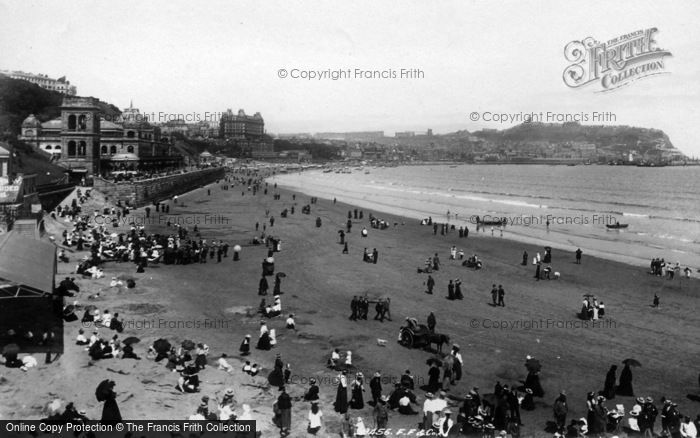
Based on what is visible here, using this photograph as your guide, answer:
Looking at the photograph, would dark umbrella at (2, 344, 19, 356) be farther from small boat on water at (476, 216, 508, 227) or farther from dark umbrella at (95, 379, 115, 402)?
small boat on water at (476, 216, 508, 227)

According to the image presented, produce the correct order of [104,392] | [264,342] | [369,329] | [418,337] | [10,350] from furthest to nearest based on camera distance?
[369,329] < [418,337] < [264,342] < [10,350] < [104,392]

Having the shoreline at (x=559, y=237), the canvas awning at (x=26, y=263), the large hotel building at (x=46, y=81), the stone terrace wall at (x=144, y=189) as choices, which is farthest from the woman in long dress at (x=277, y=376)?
the large hotel building at (x=46, y=81)

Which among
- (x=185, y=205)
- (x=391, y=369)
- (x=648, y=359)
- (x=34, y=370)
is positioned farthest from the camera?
(x=185, y=205)

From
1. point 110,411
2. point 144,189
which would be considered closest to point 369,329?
point 110,411

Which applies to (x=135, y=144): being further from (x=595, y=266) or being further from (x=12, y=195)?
(x=595, y=266)

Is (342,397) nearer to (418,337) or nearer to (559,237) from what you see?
(418,337)

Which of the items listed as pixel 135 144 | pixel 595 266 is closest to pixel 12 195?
pixel 595 266

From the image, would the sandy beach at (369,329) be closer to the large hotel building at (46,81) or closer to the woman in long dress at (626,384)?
the woman in long dress at (626,384)

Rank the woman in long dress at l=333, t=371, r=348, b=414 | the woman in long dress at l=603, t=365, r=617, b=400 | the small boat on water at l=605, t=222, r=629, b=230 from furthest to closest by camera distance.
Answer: the small boat on water at l=605, t=222, r=629, b=230
the woman in long dress at l=603, t=365, r=617, b=400
the woman in long dress at l=333, t=371, r=348, b=414

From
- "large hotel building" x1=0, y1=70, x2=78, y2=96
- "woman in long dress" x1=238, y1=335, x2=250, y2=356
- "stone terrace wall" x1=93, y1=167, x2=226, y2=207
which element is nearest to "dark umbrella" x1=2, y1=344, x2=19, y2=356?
"woman in long dress" x1=238, y1=335, x2=250, y2=356
